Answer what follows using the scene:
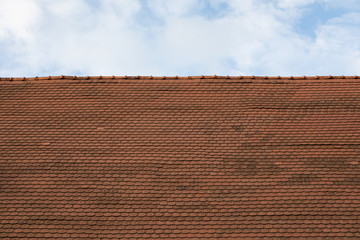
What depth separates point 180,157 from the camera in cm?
1221

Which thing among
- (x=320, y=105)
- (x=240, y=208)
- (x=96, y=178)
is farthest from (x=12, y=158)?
(x=320, y=105)

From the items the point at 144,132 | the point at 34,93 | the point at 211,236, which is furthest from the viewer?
the point at 34,93

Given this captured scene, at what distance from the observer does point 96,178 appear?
1173 centimetres

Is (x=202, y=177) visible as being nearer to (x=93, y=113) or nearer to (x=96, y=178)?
(x=96, y=178)

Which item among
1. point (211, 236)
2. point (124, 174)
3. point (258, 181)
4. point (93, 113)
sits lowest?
point (211, 236)

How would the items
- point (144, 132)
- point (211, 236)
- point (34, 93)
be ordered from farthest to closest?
point (34, 93) → point (144, 132) → point (211, 236)

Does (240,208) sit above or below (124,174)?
below

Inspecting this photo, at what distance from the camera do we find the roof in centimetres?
1080

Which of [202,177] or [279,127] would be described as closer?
[202,177]

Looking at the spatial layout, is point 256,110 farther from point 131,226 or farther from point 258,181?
point 131,226

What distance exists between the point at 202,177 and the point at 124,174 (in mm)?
1922

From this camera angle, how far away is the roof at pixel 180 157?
425 inches

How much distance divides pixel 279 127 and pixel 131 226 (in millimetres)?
4844

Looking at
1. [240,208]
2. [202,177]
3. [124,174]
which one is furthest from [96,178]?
[240,208]
